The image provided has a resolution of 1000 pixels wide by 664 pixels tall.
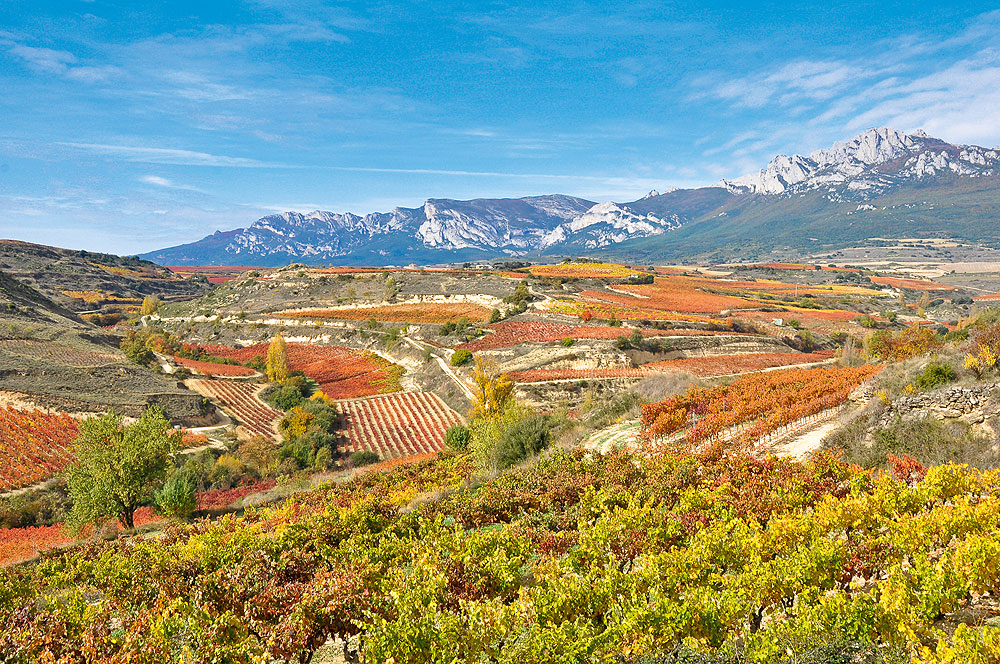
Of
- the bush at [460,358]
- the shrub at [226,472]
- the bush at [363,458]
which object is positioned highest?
the bush at [460,358]

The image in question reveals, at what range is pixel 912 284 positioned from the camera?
169 meters

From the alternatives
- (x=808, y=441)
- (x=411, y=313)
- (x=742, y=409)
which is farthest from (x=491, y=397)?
(x=411, y=313)

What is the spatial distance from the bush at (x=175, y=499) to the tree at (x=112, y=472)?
3.13 ft

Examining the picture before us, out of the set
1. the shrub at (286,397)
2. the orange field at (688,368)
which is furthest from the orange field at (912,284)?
the shrub at (286,397)

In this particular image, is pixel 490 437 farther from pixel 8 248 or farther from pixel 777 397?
pixel 8 248

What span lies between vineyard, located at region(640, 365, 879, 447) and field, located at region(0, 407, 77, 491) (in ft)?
133

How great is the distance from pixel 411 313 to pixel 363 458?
66292 millimetres

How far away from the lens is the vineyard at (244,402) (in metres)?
53.9

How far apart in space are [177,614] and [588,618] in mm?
8617

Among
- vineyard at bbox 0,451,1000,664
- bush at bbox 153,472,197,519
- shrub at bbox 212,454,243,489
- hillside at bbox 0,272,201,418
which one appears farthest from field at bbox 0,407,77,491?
vineyard at bbox 0,451,1000,664

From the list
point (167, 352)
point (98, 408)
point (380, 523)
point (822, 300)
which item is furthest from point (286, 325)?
point (822, 300)

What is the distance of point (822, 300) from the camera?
126 metres

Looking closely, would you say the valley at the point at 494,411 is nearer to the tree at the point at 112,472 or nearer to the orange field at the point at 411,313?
the tree at the point at 112,472

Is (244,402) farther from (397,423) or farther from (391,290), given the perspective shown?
(391,290)
